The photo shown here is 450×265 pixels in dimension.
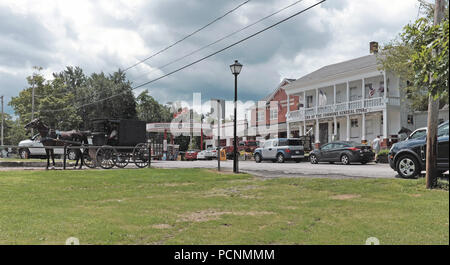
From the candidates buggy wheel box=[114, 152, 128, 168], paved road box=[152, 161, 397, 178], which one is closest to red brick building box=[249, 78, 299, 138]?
paved road box=[152, 161, 397, 178]

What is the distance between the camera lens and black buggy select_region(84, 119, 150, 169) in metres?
17.7

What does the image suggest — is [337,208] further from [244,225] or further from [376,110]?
[376,110]

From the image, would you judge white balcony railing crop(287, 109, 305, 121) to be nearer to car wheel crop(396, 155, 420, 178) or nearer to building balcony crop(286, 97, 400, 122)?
building balcony crop(286, 97, 400, 122)

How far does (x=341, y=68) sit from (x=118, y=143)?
91.8ft

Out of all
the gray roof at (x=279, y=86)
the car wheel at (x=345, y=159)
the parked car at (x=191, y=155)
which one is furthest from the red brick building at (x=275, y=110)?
the car wheel at (x=345, y=159)

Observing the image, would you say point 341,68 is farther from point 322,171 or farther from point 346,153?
point 322,171

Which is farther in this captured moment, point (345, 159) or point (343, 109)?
point (343, 109)

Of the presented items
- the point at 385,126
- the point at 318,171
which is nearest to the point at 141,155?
the point at 318,171

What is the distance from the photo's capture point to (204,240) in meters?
3.53

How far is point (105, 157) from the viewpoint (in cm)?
1770

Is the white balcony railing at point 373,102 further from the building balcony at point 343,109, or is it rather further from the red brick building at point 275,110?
the red brick building at point 275,110

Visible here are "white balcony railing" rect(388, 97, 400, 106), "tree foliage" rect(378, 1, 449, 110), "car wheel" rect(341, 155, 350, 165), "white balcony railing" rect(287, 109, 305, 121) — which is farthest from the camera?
"white balcony railing" rect(287, 109, 305, 121)
